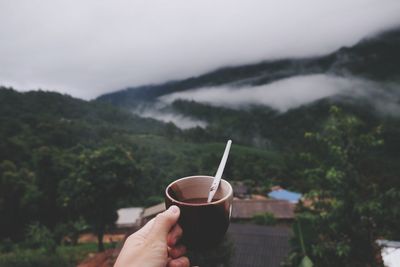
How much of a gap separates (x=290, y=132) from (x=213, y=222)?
7819cm

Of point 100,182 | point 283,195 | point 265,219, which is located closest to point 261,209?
point 265,219

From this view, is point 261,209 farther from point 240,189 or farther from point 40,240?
point 40,240

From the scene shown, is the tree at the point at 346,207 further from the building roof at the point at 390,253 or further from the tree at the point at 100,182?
the tree at the point at 100,182

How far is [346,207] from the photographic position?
7.51 meters

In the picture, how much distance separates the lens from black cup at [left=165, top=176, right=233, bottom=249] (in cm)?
153

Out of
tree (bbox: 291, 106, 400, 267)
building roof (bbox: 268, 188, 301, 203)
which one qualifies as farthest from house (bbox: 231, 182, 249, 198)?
tree (bbox: 291, 106, 400, 267)

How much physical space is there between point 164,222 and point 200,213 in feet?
0.67

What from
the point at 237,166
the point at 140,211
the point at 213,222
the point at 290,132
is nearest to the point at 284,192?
the point at 237,166

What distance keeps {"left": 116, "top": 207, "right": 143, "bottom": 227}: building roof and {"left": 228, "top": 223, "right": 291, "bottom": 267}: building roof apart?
12.1 meters

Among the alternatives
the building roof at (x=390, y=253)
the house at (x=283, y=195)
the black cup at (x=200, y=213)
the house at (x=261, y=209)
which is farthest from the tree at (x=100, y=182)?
the house at (x=283, y=195)

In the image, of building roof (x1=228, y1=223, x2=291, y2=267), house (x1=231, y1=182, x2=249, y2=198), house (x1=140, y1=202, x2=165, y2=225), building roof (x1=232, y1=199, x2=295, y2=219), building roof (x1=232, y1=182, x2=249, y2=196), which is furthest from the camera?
building roof (x1=232, y1=182, x2=249, y2=196)

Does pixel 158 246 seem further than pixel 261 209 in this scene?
No

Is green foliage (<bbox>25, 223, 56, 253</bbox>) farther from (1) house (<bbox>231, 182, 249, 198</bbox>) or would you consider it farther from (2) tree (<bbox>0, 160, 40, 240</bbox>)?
(1) house (<bbox>231, 182, 249, 198</bbox>)

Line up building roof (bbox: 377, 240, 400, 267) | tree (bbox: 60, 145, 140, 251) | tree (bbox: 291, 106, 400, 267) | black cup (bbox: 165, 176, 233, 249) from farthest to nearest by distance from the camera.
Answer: tree (bbox: 60, 145, 140, 251) < building roof (bbox: 377, 240, 400, 267) < tree (bbox: 291, 106, 400, 267) < black cup (bbox: 165, 176, 233, 249)
